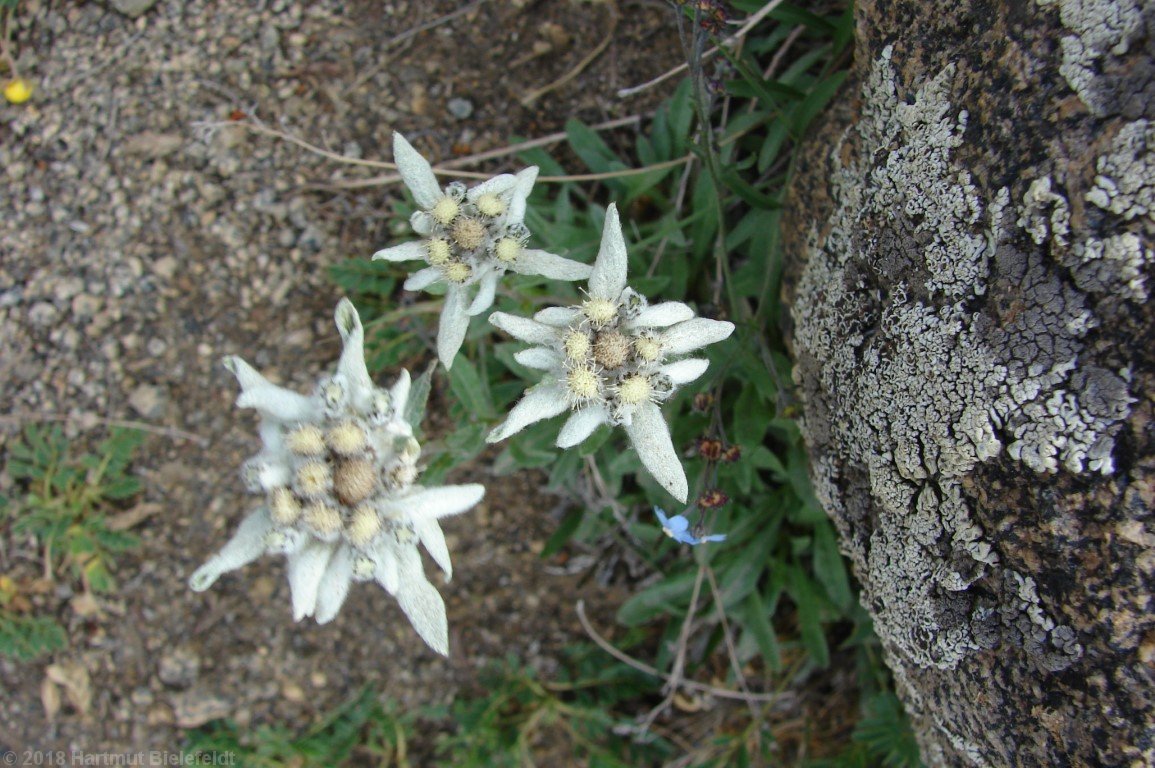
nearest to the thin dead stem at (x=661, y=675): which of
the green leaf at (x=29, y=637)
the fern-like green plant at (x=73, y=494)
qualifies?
the fern-like green plant at (x=73, y=494)

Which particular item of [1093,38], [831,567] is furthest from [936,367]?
[831,567]

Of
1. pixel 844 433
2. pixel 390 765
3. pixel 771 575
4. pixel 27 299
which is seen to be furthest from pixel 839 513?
pixel 27 299

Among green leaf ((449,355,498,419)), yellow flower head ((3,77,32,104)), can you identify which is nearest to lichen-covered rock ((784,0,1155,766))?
green leaf ((449,355,498,419))

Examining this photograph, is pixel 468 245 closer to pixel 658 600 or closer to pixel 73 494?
pixel 658 600

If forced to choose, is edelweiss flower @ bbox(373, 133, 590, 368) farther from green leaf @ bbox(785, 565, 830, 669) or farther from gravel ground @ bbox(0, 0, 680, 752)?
green leaf @ bbox(785, 565, 830, 669)

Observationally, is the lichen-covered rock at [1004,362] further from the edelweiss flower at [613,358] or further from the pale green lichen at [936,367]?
the edelweiss flower at [613,358]
